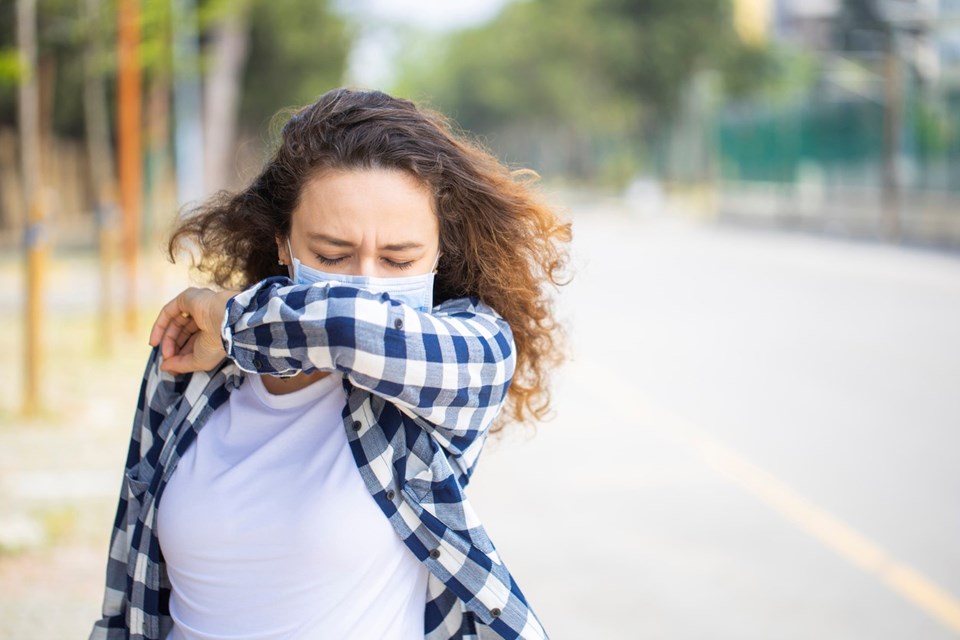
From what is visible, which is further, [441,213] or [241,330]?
[441,213]

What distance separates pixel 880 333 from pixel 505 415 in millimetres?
9728

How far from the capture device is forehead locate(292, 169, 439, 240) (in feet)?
6.53

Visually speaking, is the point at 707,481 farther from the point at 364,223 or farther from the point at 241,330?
the point at 241,330

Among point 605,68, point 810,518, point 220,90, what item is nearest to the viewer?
point 810,518

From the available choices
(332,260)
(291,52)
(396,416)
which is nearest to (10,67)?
(332,260)

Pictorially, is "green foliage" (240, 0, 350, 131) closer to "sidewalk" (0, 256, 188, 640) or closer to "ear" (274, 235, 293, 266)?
"sidewalk" (0, 256, 188, 640)

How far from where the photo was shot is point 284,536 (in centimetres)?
191

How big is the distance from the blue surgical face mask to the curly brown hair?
0.10m

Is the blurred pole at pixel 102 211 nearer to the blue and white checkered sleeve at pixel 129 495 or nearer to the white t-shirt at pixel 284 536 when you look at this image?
the blue and white checkered sleeve at pixel 129 495

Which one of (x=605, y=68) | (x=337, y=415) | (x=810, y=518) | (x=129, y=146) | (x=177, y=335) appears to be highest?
(x=605, y=68)

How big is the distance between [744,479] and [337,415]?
16.8 feet

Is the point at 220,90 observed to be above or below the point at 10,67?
above

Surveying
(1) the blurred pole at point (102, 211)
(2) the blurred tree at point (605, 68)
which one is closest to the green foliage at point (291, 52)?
(2) the blurred tree at point (605, 68)

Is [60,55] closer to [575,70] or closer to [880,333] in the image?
[880,333]
